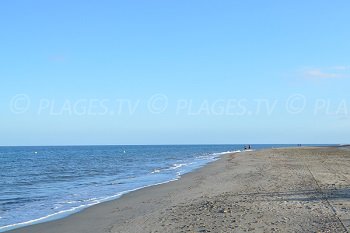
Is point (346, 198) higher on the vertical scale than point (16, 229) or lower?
higher

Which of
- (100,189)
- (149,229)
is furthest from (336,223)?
(100,189)

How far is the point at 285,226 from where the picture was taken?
989 cm

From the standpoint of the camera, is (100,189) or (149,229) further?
(100,189)

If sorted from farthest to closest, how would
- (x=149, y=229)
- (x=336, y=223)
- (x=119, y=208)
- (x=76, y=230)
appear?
(x=119, y=208) < (x=76, y=230) < (x=149, y=229) < (x=336, y=223)

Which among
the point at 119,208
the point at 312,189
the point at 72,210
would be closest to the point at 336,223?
the point at 312,189

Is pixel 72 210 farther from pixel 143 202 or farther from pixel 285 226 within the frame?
pixel 285 226

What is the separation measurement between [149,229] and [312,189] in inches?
323

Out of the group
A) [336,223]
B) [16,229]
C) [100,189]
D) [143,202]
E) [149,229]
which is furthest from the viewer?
Result: [100,189]

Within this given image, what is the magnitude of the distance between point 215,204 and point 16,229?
6.24 meters

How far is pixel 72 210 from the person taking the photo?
15.7 meters

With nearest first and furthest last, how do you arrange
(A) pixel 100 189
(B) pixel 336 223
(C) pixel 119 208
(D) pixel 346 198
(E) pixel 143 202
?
(B) pixel 336 223 → (D) pixel 346 198 → (C) pixel 119 208 → (E) pixel 143 202 → (A) pixel 100 189

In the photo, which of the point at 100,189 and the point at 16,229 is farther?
the point at 100,189

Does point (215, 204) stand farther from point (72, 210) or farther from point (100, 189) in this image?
point (100, 189)

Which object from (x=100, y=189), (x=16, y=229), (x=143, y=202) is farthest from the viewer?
(x=100, y=189)
